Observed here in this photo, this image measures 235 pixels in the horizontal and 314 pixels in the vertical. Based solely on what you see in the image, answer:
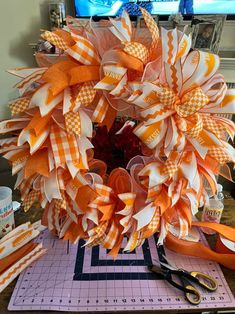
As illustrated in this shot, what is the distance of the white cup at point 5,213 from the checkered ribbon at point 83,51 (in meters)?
0.43

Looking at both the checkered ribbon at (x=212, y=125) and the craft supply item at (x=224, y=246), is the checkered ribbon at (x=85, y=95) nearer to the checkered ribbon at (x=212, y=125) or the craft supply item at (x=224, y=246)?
the checkered ribbon at (x=212, y=125)

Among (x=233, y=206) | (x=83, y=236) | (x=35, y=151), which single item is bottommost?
(x=233, y=206)

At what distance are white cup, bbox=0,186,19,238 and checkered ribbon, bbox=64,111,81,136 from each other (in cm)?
36

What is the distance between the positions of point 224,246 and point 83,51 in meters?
0.55

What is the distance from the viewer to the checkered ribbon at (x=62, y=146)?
0.49 metres

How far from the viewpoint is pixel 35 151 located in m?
0.51

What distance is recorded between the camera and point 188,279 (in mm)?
655

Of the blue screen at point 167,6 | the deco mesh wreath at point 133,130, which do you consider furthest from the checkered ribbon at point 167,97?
the blue screen at point 167,6

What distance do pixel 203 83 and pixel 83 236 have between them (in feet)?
1.17

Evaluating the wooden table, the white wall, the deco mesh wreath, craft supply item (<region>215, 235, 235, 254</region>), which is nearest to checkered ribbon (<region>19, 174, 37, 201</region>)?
the deco mesh wreath

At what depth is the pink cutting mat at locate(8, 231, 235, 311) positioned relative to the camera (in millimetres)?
606

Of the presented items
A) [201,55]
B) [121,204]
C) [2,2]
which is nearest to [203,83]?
[201,55]

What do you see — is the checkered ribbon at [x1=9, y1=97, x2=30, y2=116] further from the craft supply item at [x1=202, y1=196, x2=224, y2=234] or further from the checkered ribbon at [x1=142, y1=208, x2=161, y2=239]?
the craft supply item at [x1=202, y1=196, x2=224, y2=234]

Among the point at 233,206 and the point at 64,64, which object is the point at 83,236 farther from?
the point at 233,206
